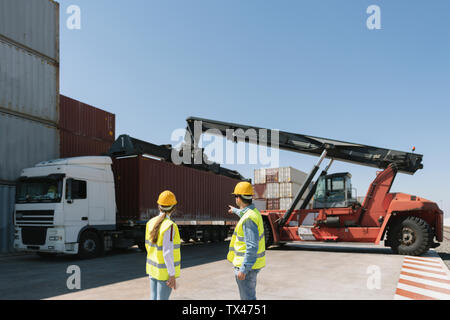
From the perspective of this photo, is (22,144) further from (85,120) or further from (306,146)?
(306,146)

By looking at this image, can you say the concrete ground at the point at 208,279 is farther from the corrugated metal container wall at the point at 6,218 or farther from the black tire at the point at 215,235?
the black tire at the point at 215,235

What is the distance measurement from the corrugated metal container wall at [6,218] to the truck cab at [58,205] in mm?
2344

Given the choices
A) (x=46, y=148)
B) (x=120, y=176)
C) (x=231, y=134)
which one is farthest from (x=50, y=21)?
(x=231, y=134)

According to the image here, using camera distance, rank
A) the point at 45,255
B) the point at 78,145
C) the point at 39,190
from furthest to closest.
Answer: the point at 78,145, the point at 45,255, the point at 39,190

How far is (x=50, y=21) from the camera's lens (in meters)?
16.0

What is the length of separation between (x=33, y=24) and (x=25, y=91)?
9.77 ft

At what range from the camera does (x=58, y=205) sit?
420 inches

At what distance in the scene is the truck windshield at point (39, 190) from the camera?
1084cm

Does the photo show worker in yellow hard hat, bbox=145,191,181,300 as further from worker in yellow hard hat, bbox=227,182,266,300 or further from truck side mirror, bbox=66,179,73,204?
truck side mirror, bbox=66,179,73,204

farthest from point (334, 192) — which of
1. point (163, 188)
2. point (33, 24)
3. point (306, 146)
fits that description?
point (33, 24)

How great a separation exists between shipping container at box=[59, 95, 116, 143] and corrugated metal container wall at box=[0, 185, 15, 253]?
157 inches

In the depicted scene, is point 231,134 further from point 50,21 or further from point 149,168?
point 50,21
